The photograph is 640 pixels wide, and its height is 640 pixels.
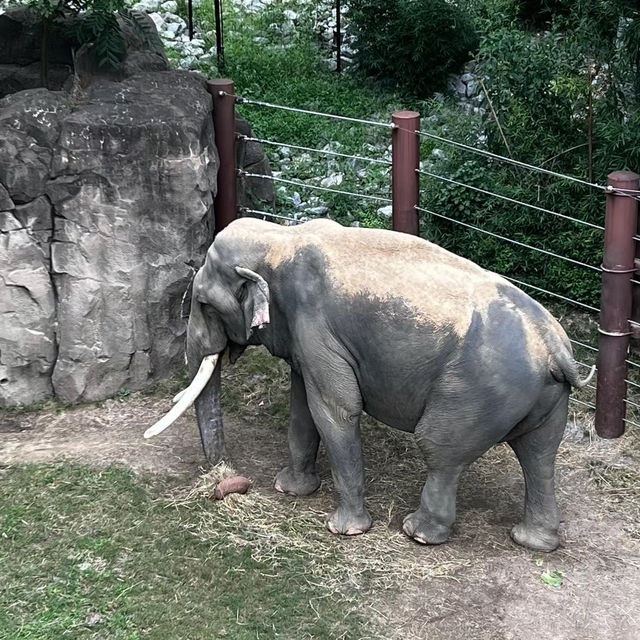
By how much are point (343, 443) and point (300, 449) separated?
502 mm

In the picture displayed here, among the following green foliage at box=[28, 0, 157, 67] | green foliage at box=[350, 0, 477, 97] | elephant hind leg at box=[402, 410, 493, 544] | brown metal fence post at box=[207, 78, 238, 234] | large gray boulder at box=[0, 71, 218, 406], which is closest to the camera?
elephant hind leg at box=[402, 410, 493, 544]

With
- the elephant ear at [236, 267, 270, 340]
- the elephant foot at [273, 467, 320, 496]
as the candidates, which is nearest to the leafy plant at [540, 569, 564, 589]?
the elephant foot at [273, 467, 320, 496]

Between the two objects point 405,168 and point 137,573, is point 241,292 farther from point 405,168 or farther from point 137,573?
point 405,168

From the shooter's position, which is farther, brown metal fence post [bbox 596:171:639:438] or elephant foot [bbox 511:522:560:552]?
brown metal fence post [bbox 596:171:639:438]

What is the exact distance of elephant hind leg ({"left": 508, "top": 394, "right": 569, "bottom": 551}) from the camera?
5.03 metres

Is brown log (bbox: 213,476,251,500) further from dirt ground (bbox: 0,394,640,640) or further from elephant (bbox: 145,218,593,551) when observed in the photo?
elephant (bbox: 145,218,593,551)

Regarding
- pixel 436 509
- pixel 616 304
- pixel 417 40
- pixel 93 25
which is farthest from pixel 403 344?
pixel 417 40

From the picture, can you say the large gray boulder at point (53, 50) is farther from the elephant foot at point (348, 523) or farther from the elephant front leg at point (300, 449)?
the elephant foot at point (348, 523)

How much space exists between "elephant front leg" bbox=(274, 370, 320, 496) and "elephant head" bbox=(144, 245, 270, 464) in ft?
1.15

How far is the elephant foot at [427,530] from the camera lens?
5219 mm

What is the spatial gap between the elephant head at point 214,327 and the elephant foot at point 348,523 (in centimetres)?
78

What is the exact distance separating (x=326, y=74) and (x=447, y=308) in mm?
7054

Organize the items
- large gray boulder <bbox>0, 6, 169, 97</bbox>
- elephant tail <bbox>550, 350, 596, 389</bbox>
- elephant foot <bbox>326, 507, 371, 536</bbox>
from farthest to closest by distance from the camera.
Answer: large gray boulder <bbox>0, 6, 169, 97</bbox>, elephant foot <bbox>326, 507, 371, 536</bbox>, elephant tail <bbox>550, 350, 596, 389</bbox>

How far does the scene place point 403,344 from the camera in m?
4.94
